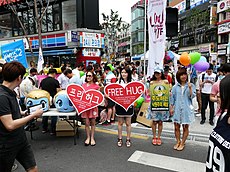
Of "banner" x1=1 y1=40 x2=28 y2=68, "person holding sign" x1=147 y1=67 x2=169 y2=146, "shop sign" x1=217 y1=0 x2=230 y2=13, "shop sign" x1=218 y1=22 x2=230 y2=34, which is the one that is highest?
"shop sign" x1=217 y1=0 x2=230 y2=13

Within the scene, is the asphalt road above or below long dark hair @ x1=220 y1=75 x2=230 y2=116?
below

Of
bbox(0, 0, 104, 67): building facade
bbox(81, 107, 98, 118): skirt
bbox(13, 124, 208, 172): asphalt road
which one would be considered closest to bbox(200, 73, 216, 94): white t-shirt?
bbox(13, 124, 208, 172): asphalt road

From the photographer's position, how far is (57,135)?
5.13 m

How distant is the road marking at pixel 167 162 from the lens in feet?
11.6

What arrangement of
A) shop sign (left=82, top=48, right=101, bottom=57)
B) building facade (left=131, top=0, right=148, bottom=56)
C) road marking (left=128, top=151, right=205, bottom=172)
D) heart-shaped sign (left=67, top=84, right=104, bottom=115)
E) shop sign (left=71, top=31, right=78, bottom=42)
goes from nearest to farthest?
1. road marking (left=128, top=151, right=205, bottom=172)
2. heart-shaped sign (left=67, top=84, right=104, bottom=115)
3. shop sign (left=71, top=31, right=78, bottom=42)
4. shop sign (left=82, top=48, right=101, bottom=57)
5. building facade (left=131, top=0, right=148, bottom=56)

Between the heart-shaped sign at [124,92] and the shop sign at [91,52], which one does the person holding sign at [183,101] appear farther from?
the shop sign at [91,52]

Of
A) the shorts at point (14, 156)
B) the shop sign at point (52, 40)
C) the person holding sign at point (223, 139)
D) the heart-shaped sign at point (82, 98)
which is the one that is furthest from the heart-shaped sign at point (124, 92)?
the shop sign at point (52, 40)

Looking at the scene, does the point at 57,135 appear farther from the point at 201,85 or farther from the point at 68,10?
the point at 68,10

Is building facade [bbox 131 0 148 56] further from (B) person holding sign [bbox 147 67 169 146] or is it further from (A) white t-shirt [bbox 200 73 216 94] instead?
(B) person holding sign [bbox 147 67 169 146]

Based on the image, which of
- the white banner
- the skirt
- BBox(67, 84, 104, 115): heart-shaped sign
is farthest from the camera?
the white banner

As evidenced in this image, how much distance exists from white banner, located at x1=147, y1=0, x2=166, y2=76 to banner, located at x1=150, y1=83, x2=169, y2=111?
148cm

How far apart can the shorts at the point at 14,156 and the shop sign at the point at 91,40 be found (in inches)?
609

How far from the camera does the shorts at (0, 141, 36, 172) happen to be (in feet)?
7.11

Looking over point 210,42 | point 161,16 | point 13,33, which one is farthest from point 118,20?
point 161,16
